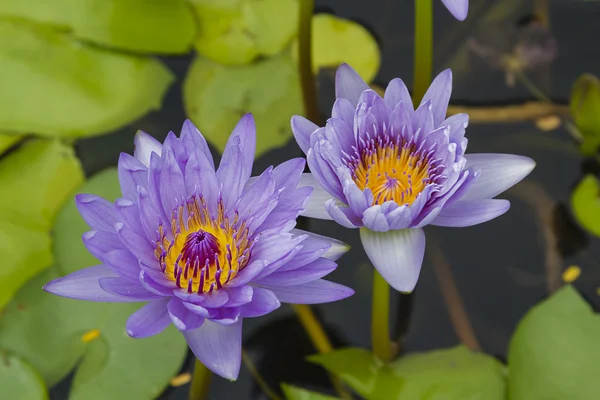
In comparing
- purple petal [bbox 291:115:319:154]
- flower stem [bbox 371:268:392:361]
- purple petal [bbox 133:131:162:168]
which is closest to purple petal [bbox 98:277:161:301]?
purple petal [bbox 133:131:162:168]

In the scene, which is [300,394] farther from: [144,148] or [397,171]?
[144,148]

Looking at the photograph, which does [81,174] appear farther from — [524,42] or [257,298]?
[524,42]

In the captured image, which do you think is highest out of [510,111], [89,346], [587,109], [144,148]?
[144,148]

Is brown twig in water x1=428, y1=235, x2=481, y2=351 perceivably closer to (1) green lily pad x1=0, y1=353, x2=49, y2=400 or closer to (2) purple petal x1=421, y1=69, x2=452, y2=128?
(2) purple petal x1=421, y1=69, x2=452, y2=128

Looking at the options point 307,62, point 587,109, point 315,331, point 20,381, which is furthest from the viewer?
point 307,62

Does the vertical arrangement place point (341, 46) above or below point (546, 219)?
above

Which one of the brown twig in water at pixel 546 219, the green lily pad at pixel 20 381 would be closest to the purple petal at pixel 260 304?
the green lily pad at pixel 20 381

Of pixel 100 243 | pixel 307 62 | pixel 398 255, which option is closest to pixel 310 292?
pixel 398 255
